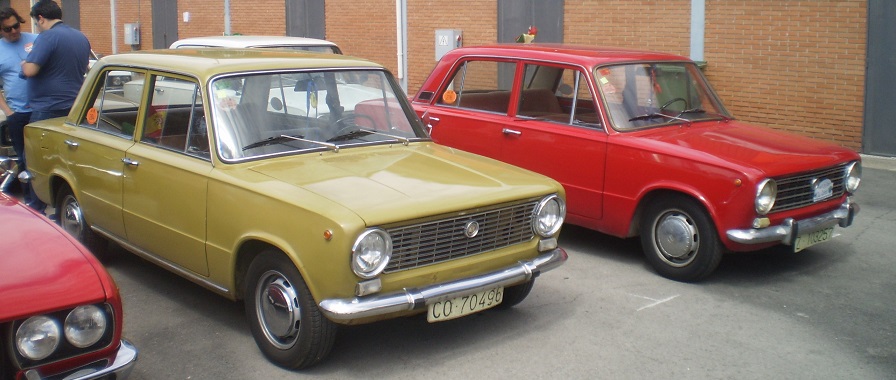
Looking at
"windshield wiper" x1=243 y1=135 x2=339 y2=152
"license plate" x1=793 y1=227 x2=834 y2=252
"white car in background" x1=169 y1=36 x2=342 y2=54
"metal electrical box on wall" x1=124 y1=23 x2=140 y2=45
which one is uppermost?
"metal electrical box on wall" x1=124 y1=23 x2=140 y2=45

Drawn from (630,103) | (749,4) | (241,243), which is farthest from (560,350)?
(749,4)

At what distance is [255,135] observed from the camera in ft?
16.9

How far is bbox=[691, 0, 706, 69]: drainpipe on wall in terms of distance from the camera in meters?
13.2

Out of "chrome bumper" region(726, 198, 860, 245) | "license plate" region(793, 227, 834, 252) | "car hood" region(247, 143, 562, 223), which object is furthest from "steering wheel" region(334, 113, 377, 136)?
"license plate" region(793, 227, 834, 252)

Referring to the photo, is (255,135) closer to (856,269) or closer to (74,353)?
(74,353)

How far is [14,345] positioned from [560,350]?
2.87 metres

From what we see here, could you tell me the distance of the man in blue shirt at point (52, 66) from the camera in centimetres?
733

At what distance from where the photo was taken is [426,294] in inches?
175

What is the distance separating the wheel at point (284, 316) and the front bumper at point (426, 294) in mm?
220

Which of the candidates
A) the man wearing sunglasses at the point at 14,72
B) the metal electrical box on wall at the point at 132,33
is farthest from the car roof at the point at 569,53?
the metal electrical box on wall at the point at 132,33

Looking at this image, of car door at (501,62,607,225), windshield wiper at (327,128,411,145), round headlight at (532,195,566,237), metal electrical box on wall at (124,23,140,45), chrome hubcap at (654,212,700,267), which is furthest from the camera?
metal electrical box on wall at (124,23,140,45)

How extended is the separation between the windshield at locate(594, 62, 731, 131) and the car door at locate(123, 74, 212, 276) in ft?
10.2

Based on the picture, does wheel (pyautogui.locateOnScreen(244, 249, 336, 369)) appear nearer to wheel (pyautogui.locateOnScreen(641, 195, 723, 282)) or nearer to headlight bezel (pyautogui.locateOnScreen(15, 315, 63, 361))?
headlight bezel (pyautogui.locateOnScreen(15, 315, 63, 361))

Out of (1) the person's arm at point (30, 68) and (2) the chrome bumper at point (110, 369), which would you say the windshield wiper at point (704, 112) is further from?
(1) the person's arm at point (30, 68)
